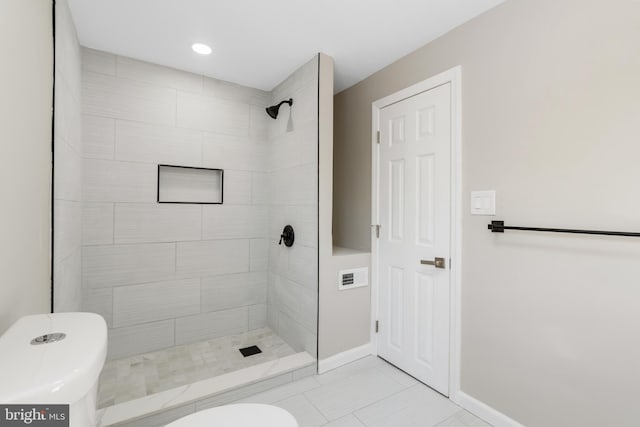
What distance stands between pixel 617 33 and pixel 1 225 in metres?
2.54

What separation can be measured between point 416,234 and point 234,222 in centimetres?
167

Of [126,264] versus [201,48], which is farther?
[126,264]

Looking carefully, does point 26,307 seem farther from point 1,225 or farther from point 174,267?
point 174,267

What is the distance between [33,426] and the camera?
582 millimetres

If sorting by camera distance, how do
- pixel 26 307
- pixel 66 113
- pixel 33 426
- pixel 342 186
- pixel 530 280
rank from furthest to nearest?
pixel 342 186, pixel 66 113, pixel 530 280, pixel 26 307, pixel 33 426

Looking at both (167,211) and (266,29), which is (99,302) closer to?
(167,211)

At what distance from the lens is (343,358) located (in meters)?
2.41

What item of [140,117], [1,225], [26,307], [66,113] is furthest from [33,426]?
[140,117]

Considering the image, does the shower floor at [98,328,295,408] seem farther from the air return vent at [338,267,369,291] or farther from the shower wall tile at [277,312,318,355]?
the air return vent at [338,267,369,291]

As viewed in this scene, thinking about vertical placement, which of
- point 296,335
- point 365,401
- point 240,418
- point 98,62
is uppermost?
point 98,62

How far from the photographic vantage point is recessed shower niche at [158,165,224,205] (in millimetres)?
2555

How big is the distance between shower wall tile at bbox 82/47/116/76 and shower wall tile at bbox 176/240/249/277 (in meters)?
1.48

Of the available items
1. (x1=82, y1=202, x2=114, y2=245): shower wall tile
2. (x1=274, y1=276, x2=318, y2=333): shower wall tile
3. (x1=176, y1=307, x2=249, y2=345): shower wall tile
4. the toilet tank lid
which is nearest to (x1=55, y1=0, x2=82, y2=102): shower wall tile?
(x1=82, y1=202, x2=114, y2=245): shower wall tile

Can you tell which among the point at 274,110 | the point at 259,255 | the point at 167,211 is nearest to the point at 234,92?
the point at 274,110
